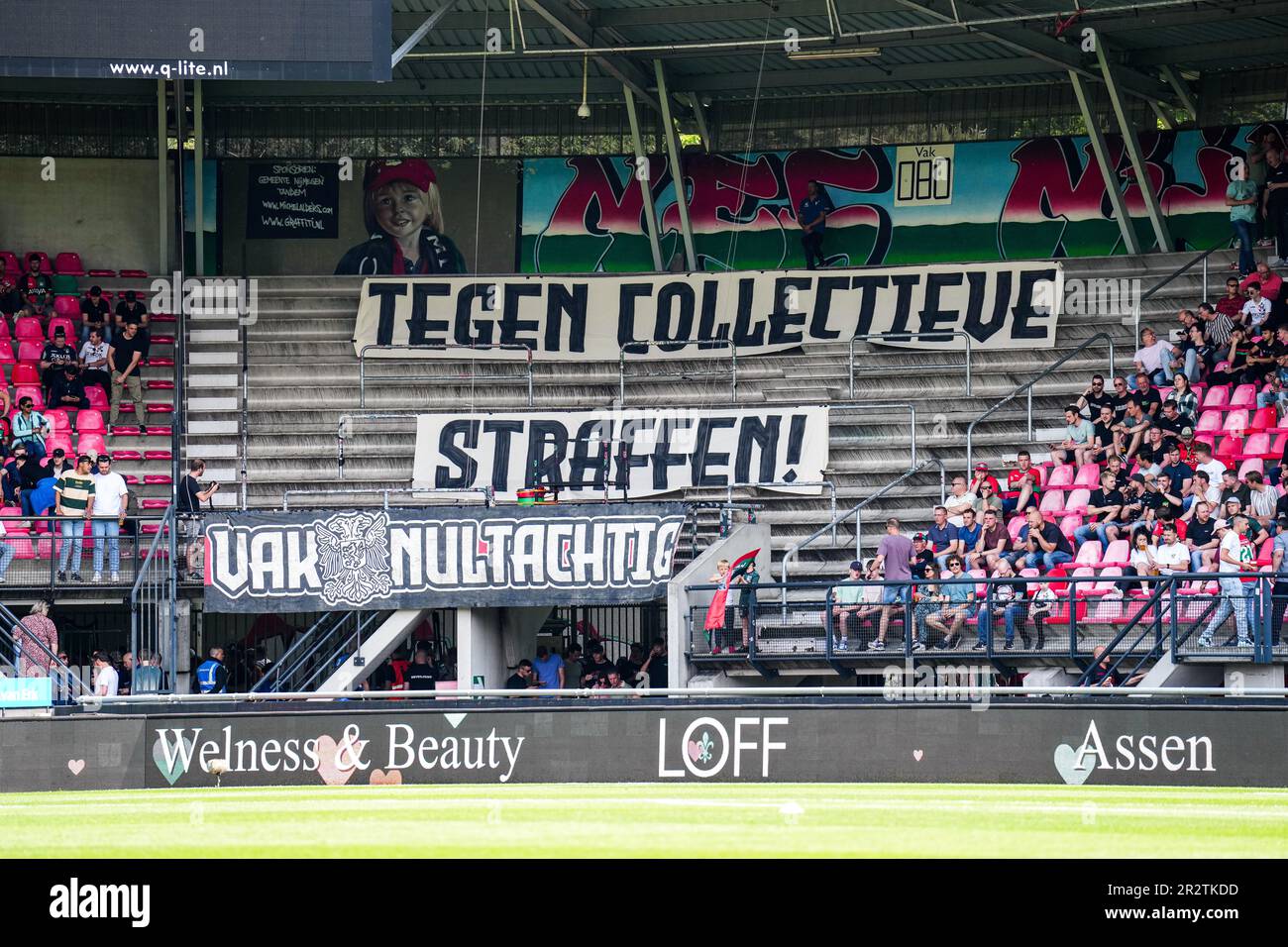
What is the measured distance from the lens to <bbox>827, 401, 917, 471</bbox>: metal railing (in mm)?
27734

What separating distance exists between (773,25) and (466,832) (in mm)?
16476

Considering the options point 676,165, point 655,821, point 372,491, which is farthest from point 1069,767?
point 676,165

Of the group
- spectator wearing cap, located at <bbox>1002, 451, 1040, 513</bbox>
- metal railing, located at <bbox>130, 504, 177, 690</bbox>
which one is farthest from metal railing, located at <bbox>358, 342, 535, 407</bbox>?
spectator wearing cap, located at <bbox>1002, 451, 1040, 513</bbox>

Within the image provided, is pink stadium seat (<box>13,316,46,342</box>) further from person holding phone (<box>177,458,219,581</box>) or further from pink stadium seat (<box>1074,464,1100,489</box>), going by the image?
pink stadium seat (<box>1074,464,1100,489</box>)

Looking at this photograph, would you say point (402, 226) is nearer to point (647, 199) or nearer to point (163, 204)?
point (163, 204)

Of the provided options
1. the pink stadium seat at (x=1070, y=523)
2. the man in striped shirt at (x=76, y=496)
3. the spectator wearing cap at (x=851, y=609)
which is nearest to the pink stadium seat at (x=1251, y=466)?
the pink stadium seat at (x=1070, y=523)

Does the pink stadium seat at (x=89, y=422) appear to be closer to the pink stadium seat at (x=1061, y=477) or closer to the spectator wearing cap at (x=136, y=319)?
the spectator wearing cap at (x=136, y=319)

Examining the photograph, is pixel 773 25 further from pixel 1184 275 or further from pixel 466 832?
pixel 466 832

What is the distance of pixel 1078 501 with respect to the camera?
24.9m

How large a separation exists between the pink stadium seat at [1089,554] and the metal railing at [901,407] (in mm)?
4286

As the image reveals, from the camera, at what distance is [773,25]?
2911 centimetres

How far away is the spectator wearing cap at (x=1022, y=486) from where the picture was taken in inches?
975

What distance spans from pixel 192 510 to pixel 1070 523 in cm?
1112

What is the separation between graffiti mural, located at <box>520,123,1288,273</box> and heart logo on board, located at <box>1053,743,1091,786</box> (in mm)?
15209
